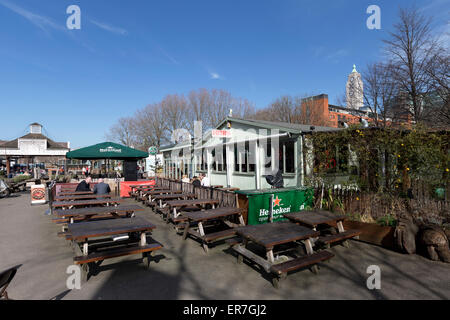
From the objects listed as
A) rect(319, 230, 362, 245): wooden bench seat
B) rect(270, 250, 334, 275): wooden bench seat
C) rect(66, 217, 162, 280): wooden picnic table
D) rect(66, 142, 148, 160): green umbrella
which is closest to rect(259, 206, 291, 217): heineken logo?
rect(319, 230, 362, 245): wooden bench seat

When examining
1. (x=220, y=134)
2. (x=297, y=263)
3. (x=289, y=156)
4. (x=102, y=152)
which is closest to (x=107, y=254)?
(x=297, y=263)

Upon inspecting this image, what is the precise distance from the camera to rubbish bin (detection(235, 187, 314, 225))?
664cm

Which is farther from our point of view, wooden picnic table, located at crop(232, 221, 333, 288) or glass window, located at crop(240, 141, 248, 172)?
glass window, located at crop(240, 141, 248, 172)

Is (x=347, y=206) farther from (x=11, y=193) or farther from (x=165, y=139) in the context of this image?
(x=165, y=139)

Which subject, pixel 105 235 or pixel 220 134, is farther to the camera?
pixel 220 134

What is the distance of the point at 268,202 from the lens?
22.6 feet

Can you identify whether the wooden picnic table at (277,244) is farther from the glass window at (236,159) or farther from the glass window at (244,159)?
the glass window at (236,159)

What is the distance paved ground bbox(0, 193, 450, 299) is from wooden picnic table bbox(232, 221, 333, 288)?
279 mm

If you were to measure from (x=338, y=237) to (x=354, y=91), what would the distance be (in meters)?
22.9

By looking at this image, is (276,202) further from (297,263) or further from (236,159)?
(236,159)

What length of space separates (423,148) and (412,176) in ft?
2.30

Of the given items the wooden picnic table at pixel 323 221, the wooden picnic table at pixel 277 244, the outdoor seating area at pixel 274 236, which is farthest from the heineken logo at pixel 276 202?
the wooden picnic table at pixel 277 244

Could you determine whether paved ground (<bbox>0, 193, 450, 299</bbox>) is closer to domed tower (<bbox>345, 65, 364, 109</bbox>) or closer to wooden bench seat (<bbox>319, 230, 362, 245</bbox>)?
wooden bench seat (<bbox>319, 230, 362, 245</bbox>)

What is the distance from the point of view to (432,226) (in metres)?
4.82
